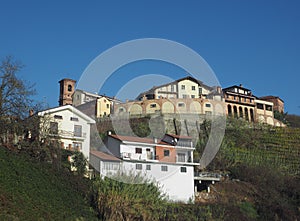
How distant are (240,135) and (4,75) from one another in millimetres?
35073

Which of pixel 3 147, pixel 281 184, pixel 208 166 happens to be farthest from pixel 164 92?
pixel 3 147

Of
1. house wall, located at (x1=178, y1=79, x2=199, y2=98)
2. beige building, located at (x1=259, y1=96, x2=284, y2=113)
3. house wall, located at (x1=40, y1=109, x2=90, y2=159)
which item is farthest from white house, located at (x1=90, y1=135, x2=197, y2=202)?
beige building, located at (x1=259, y1=96, x2=284, y2=113)

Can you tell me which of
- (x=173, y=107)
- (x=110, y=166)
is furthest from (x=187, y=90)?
(x=110, y=166)

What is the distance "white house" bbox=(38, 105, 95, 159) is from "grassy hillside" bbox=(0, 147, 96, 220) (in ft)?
20.9

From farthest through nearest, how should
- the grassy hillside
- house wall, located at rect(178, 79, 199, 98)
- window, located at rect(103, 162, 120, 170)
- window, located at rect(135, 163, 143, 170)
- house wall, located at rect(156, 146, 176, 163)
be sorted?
house wall, located at rect(178, 79, 199, 98)
house wall, located at rect(156, 146, 176, 163)
window, located at rect(135, 163, 143, 170)
window, located at rect(103, 162, 120, 170)
the grassy hillside

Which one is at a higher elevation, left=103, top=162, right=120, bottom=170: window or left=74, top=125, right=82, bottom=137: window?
left=74, top=125, right=82, bottom=137: window

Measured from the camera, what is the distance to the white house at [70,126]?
35344 mm

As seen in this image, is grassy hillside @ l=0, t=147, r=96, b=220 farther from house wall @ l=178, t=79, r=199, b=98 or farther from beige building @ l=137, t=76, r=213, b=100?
house wall @ l=178, t=79, r=199, b=98

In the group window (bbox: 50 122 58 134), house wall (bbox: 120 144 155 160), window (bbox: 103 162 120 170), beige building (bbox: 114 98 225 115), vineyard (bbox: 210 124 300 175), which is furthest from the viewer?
beige building (bbox: 114 98 225 115)

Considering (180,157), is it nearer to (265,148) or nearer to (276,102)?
(265,148)

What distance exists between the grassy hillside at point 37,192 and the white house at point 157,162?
573 cm

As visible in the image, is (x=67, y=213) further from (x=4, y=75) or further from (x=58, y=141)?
(x=4, y=75)

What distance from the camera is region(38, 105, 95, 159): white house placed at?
35.3m

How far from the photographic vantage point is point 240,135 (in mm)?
58375
